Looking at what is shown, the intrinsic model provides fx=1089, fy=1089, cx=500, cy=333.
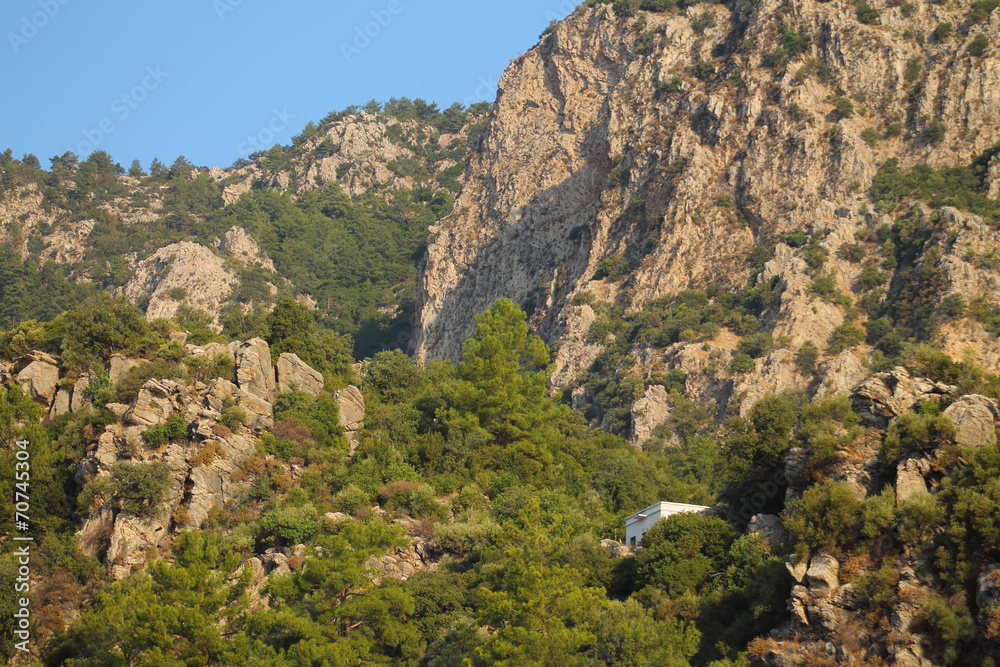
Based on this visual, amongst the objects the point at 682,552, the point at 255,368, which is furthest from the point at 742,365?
the point at 682,552

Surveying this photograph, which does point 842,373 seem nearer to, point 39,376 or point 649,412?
point 649,412

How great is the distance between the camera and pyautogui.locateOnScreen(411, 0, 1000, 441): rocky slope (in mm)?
72250

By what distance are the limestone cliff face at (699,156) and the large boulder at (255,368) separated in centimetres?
3134

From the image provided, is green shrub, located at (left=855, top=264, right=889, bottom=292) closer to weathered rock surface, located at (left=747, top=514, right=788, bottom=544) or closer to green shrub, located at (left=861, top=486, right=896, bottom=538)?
weathered rock surface, located at (left=747, top=514, right=788, bottom=544)

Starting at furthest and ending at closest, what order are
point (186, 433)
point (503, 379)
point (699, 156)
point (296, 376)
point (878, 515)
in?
point (699, 156) → point (503, 379) → point (296, 376) → point (186, 433) → point (878, 515)

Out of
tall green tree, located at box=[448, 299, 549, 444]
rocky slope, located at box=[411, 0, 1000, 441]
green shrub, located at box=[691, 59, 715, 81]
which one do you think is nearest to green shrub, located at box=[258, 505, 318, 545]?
tall green tree, located at box=[448, 299, 549, 444]

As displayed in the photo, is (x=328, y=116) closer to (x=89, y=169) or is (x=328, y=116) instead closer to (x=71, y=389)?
(x=89, y=169)

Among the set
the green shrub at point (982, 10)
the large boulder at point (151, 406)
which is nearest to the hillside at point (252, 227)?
the large boulder at point (151, 406)

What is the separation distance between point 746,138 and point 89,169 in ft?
284

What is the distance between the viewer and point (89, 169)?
441 feet

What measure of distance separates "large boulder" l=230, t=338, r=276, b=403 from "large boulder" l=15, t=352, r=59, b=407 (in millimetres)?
8401

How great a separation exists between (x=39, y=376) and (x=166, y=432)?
9.62 m

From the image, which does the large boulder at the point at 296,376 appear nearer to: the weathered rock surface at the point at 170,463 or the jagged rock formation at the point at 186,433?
the jagged rock formation at the point at 186,433

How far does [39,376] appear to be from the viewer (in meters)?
51.5
